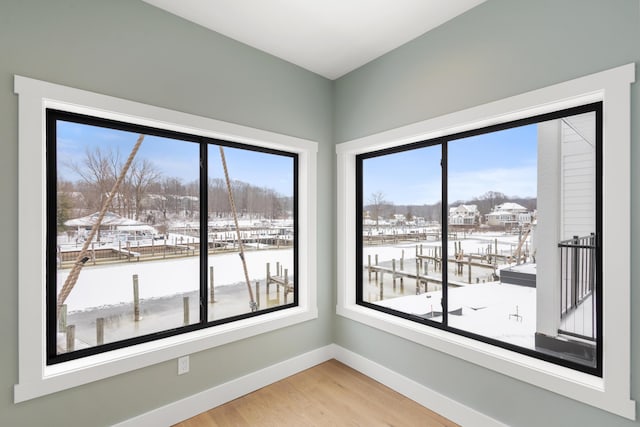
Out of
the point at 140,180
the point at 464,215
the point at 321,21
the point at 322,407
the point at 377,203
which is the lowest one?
the point at 322,407

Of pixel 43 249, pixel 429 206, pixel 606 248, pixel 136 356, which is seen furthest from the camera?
pixel 429 206

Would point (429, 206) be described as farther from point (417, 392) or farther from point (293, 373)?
point (293, 373)

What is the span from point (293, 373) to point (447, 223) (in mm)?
1877

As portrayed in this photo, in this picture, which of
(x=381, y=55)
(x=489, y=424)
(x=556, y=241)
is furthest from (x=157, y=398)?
(x=381, y=55)

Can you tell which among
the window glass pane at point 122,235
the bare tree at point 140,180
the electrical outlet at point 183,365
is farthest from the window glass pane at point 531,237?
the bare tree at point 140,180

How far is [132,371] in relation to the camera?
76.1 inches

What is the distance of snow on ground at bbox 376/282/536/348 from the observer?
200 centimetres

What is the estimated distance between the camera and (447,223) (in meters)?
2.38

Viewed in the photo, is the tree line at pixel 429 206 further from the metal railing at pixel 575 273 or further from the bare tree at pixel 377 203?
the metal railing at pixel 575 273

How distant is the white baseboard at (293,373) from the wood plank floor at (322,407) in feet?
0.14

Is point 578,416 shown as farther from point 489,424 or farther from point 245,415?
point 245,415

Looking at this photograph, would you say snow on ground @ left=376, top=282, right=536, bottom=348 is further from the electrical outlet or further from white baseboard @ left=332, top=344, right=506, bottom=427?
the electrical outlet

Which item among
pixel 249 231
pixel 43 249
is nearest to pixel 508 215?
pixel 249 231

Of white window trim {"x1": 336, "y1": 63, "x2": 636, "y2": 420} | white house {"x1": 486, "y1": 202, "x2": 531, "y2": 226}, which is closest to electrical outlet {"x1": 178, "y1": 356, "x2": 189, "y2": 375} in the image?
white window trim {"x1": 336, "y1": 63, "x2": 636, "y2": 420}
